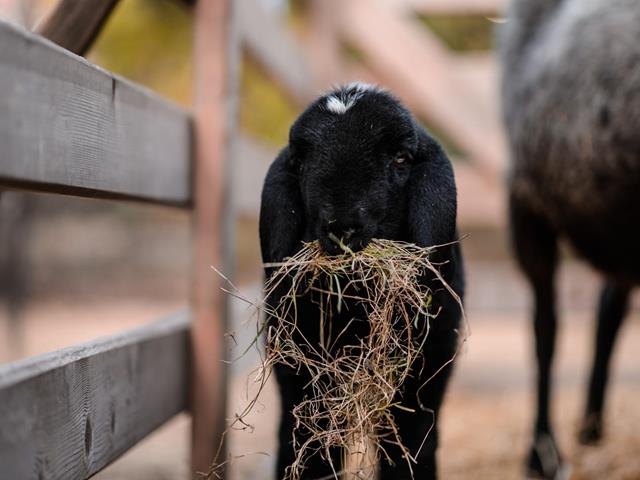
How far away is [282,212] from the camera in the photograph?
Result: 198 centimetres

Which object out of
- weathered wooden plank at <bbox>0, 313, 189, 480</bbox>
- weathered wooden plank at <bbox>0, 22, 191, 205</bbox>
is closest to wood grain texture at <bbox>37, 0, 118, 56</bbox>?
weathered wooden plank at <bbox>0, 22, 191, 205</bbox>

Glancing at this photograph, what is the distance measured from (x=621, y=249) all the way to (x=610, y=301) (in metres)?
1.15

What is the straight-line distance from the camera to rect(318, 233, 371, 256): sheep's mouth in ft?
5.91

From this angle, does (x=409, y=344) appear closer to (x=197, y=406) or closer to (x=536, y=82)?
(x=197, y=406)

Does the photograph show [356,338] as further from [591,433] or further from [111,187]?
[591,433]

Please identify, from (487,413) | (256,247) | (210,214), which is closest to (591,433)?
(487,413)

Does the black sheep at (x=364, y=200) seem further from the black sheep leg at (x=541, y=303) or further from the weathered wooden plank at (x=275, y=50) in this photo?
the black sheep leg at (x=541, y=303)

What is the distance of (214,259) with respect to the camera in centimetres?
295

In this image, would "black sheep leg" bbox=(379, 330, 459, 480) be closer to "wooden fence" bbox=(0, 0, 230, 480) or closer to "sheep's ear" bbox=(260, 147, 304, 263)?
"sheep's ear" bbox=(260, 147, 304, 263)

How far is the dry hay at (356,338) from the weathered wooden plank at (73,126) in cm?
43

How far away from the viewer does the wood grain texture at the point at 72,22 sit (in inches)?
77.8

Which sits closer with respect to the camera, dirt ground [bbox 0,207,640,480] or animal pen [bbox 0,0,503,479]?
animal pen [bbox 0,0,503,479]

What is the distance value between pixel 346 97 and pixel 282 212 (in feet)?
0.97

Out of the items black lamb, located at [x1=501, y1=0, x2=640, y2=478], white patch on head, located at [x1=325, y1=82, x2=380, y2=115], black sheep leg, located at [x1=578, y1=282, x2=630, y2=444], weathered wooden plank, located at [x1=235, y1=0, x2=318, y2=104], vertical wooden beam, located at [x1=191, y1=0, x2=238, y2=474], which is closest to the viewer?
white patch on head, located at [x1=325, y1=82, x2=380, y2=115]
